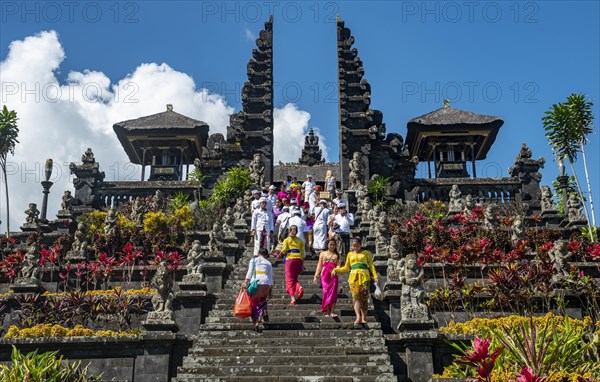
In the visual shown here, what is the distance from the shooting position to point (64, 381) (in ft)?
28.1

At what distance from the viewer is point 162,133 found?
3153 centimetres

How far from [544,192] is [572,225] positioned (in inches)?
74.0

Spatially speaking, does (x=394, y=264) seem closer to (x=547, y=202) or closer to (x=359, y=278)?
(x=359, y=278)

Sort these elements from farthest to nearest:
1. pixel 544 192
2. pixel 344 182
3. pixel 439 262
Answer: pixel 344 182 < pixel 544 192 < pixel 439 262

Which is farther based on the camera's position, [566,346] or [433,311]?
[433,311]

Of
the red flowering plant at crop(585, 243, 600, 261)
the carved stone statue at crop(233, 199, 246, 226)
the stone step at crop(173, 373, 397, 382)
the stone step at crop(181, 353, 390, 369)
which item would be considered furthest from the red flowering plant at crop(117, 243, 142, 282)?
the red flowering plant at crop(585, 243, 600, 261)

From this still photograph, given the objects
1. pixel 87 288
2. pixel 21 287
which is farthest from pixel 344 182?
pixel 21 287

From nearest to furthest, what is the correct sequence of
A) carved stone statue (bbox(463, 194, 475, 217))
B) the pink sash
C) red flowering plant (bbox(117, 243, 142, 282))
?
the pink sash → red flowering plant (bbox(117, 243, 142, 282)) → carved stone statue (bbox(463, 194, 475, 217))

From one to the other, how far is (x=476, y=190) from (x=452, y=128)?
7.01 m

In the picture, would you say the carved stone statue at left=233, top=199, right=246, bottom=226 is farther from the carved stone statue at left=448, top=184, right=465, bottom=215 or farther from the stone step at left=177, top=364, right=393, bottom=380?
the stone step at left=177, top=364, right=393, bottom=380

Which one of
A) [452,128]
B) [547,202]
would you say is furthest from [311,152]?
[547,202]

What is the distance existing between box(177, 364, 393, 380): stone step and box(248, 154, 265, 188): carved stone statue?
579 inches

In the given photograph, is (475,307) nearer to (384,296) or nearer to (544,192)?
(384,296)

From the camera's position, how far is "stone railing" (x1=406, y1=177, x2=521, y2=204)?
2381 centimetres
